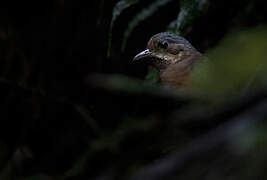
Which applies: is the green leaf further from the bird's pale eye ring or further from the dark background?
the dark background

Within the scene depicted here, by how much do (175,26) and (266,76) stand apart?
108 inches

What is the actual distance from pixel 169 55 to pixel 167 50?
0.14ft

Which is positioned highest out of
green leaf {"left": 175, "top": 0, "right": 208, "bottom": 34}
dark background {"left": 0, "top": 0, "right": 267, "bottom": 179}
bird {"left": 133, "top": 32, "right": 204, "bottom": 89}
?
dark background {"left": 0, "top": 0, "right": 267, "bottom": 179}

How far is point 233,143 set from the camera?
1138 mm

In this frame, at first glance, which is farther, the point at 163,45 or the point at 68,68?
the point at 68,68

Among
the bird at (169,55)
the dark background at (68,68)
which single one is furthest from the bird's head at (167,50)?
the dark background at (68,68)

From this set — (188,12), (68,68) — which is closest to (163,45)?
(188,12)

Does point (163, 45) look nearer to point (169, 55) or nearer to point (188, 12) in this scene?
point (169, 55)

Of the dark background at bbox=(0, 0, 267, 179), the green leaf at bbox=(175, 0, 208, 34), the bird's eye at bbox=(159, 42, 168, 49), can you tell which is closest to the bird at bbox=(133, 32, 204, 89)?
the bird's eye at bbox=(159, 42, 168, 49)

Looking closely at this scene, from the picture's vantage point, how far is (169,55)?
156 inches

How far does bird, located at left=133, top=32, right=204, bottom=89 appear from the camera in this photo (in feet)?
12.0

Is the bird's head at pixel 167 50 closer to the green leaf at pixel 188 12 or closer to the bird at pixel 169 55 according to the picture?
the bird at pixel 169 55

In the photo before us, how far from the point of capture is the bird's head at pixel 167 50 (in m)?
3.85

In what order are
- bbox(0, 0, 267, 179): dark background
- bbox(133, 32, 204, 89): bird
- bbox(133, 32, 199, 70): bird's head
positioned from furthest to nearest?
bbox(0, 0, 267, 179): dark background
bbox(133, 32, 199, 70): bird's head
bbox(133, 32, 204, 89): bird
